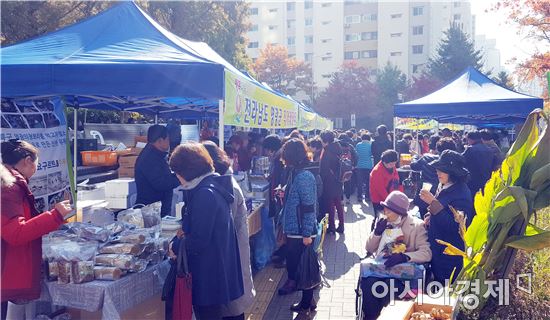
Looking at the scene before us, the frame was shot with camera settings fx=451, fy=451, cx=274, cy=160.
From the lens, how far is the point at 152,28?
15.8 feet

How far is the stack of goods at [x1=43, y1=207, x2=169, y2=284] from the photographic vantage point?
3188mm

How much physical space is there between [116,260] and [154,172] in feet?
4.99

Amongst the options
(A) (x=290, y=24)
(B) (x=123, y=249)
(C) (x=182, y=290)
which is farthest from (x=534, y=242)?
(A) (x=290, y=24)

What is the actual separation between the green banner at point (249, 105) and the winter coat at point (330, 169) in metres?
0.95

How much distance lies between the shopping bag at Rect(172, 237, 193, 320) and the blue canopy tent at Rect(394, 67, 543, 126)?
631cm

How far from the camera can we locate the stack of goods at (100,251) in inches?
125

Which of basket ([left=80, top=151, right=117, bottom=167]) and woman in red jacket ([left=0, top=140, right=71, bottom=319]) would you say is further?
basket ([left=80, top=151, right=117, bottom=167])

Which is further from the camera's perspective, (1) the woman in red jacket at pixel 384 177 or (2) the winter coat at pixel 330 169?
(2) the winter coat at pixel 330 169

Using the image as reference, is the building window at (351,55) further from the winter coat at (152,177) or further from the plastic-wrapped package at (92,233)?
the plastic-wrapped package at (92,233)

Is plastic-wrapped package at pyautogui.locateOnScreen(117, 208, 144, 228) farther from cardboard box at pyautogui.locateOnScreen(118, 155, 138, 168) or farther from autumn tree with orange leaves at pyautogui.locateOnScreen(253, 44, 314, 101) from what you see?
autumn tree with orange leaves at pyautogui.locateOnScreen(253, 44, 314, 101)

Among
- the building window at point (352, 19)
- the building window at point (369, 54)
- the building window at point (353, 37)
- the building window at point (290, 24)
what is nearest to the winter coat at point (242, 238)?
the building window at point (369, 54)

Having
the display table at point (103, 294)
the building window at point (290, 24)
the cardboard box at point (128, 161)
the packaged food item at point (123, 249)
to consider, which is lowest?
the display table at point (103, 294)

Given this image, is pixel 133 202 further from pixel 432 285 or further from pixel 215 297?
pixel 432 285

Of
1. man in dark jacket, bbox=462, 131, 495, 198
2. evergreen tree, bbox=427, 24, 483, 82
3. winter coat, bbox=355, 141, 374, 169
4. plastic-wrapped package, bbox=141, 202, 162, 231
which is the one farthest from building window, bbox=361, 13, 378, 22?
plastic-wrapped package, bbox=141, 202, 162, 231
